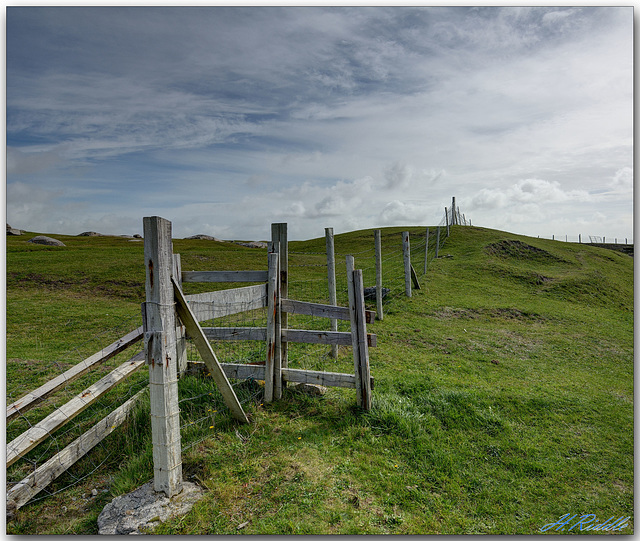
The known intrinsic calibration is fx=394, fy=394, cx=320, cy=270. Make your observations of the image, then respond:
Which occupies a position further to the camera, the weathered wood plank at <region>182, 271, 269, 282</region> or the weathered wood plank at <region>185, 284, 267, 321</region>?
the weathered wood plank at <region>182, 271, 269, 282</region>

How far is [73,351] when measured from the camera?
33.6 feet

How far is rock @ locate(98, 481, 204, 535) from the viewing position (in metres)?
3.78

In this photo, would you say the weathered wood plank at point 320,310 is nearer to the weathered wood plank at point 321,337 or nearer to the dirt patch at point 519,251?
the weathered wood plank at point 321,337

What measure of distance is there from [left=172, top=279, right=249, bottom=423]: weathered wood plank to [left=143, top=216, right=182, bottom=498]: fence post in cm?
18

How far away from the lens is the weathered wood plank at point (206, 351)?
432 centimetres

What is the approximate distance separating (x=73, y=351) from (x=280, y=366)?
278 inches

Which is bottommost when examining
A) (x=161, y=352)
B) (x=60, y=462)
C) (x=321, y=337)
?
(x=60, y=462)

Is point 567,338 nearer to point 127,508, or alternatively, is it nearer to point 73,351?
point 127,508

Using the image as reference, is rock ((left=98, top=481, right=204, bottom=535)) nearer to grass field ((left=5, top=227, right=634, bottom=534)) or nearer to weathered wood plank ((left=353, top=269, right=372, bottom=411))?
grass field ((left=5, top=227, right=634, bottom=534))

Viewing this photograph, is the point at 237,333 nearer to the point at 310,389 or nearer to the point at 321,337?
the point at 321,337

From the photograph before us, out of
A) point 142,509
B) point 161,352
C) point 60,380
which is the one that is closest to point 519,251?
point 161,352

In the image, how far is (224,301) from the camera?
5.73 metres

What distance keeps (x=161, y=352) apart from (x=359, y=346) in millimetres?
2999

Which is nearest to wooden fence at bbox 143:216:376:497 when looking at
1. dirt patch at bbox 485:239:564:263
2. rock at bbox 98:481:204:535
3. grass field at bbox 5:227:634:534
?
rock at bbox 98:481:204:535
